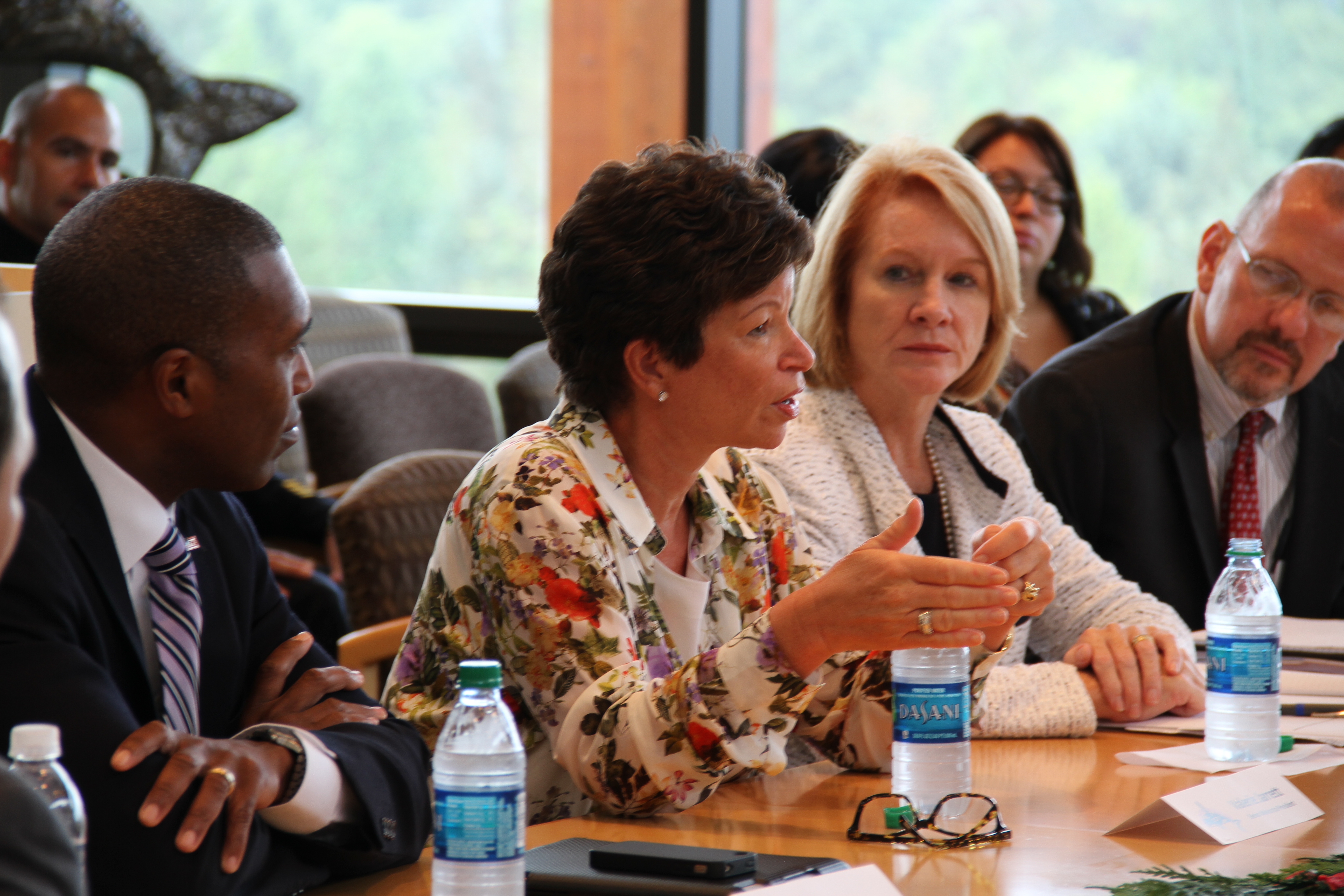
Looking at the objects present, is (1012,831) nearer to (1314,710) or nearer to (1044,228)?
(1314,710)

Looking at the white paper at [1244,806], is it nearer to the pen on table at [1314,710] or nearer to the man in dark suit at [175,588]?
the pen on table at [1314,710]

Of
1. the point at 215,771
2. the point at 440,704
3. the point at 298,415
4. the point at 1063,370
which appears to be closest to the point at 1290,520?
the point at 1063,370

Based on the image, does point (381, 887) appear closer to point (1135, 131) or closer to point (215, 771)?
point (215, 771)

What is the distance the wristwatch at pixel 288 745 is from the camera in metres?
1.24

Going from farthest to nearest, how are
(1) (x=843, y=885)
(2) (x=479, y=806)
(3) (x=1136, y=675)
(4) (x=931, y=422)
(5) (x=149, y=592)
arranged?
(4) (x=931, y=422), (3) (x=1136, y=675), (5) (x=149, y=592), (1) (x=843, y=885), (2) (x=479, y=806)

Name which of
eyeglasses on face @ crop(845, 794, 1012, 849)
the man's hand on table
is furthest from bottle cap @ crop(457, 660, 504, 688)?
the man's hand on table

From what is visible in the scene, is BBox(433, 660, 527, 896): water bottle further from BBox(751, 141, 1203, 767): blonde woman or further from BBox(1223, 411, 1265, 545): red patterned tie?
BBox(1223, 411, 1265, 545): red patterned tie

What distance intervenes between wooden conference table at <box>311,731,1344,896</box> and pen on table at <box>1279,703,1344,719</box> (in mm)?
260

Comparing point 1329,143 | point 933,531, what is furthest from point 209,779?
point 1329,143

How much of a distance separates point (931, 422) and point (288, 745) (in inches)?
54.9

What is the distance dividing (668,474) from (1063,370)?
1.20m

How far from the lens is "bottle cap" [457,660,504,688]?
3.77ft

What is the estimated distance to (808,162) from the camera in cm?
330

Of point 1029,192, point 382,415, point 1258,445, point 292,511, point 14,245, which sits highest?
point 1029,192
